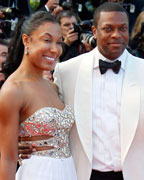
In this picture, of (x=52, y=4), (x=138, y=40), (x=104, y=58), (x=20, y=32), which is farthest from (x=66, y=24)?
(x=20, y=32)

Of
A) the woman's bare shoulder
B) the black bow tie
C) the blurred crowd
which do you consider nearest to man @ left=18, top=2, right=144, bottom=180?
the black bow tie

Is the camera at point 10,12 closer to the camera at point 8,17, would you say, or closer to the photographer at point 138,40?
the camera at point 8,17

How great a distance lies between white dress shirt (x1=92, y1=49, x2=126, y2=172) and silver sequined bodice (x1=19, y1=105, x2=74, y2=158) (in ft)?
0.89

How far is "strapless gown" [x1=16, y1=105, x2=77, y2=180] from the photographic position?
198 cm

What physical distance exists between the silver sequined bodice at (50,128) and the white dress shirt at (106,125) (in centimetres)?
27

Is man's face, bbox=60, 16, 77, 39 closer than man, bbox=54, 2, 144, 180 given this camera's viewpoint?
No

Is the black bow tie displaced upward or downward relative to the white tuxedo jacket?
upward

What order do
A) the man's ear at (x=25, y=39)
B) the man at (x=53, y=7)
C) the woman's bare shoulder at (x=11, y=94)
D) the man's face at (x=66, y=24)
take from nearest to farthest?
the woman's bare shoulder at (x=11, y=94) < the man's ear at (x=25, y=39) < the man's face at (x=66, y=24) < the man at (x=53, y=7)

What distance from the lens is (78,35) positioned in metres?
3.97

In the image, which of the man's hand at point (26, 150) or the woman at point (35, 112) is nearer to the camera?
the woman at point (35, 112)

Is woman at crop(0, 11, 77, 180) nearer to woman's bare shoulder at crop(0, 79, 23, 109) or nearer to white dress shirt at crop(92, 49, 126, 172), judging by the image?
woman's bare shoulder at crop(0, 79, 23, 109)

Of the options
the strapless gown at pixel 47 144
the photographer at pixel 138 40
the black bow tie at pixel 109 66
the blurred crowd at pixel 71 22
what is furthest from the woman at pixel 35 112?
the photographer at pixel 138 40

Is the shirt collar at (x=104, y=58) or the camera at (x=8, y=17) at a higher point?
the shirt collar at (x=104, y=58)

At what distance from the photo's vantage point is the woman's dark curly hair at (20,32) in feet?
6.92
